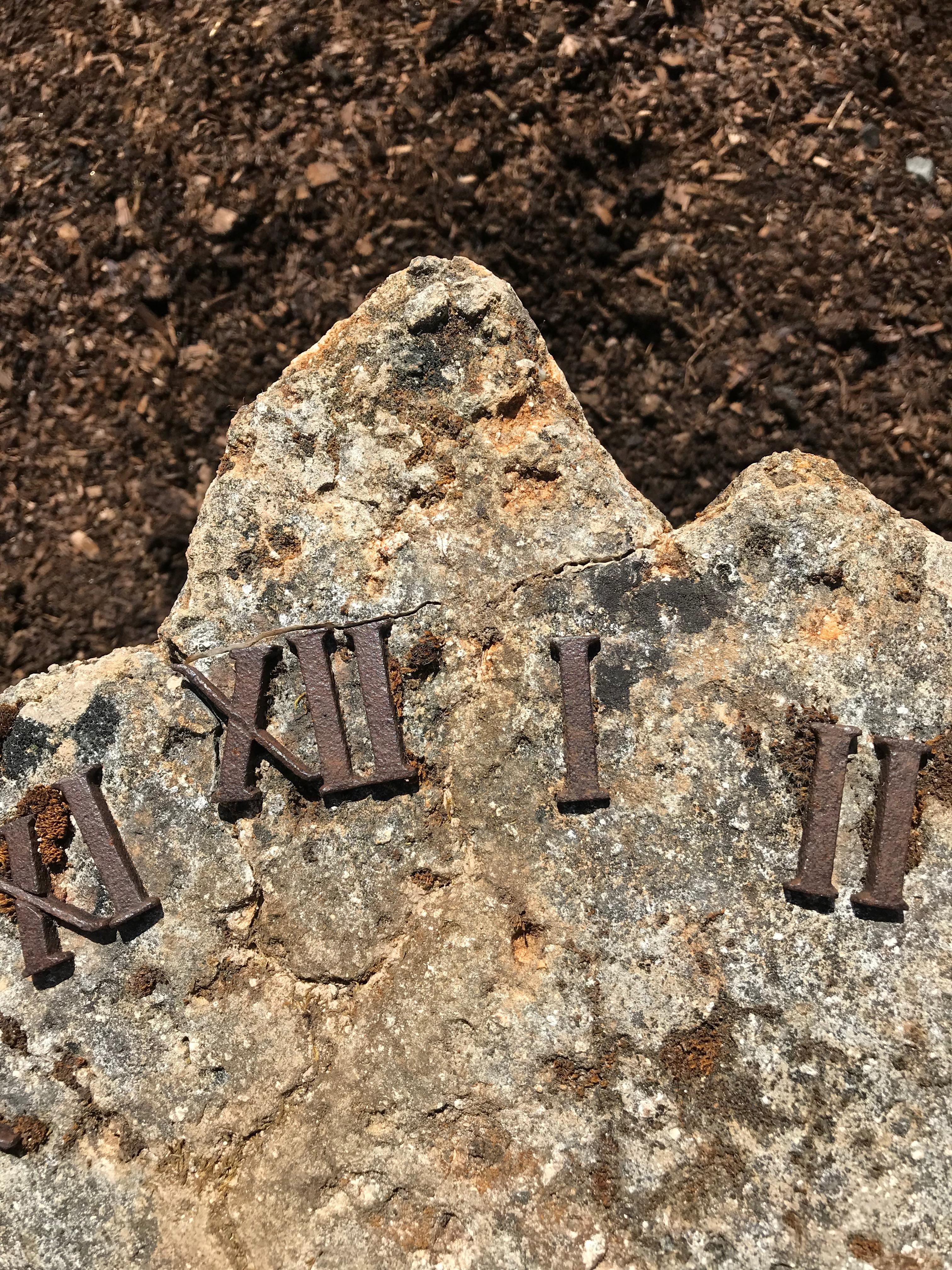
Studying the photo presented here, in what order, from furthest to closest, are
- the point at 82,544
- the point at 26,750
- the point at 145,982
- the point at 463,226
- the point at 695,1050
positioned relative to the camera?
the point at 82,544 < the point at 463,226 < the point at 26,750 < the point at 145,982 < the point at 695,1050

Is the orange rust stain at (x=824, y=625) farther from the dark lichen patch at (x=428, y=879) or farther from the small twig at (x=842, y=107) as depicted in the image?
the small twig at (x=842, y=107)

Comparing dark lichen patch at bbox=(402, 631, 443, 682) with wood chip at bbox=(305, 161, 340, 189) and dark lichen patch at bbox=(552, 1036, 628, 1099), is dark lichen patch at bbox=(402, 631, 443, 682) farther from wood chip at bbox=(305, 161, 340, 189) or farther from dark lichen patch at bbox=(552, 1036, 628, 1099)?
wood chip at bbox=(305, 161, 340, 189)

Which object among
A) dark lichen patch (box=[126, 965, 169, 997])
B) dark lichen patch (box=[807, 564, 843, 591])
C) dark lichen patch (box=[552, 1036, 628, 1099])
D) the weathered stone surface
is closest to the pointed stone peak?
the weathered stone surface

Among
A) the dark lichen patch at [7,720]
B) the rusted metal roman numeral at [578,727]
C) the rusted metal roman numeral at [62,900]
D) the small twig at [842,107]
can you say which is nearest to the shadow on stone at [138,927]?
the rusted metal roman numeral at [62,900]

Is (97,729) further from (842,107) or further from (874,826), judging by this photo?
(842,107)

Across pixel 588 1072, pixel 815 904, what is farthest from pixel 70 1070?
pixel 815 904

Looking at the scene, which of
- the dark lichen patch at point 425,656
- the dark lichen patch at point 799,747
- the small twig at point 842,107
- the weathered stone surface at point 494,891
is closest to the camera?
the weathered stone surface at point 494,891

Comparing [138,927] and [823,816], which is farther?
[138,927]
